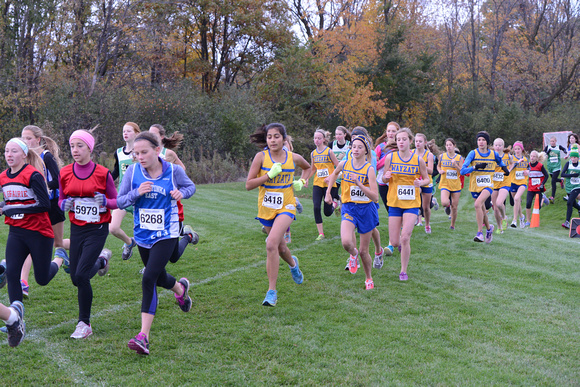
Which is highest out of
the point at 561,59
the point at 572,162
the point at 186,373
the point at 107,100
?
the point at 561,59

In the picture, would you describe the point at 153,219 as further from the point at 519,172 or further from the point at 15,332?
the point at 519,172

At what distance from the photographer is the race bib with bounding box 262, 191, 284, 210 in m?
6.14

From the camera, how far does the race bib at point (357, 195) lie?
691 cm

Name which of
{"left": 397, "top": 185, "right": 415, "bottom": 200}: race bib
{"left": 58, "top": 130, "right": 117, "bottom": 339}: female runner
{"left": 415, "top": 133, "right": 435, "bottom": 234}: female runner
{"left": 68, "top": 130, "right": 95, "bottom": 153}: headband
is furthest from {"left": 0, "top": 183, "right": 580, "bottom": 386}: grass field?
{"left": 68, "top": 130, "right": 95, "bottom": 153}: headband

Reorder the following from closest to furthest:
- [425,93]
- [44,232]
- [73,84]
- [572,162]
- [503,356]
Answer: [503,356] → [44,232] → [572,162] → [73,84] → [425,93]

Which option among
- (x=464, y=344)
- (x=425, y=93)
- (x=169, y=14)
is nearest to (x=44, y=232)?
(x=464, y=344)

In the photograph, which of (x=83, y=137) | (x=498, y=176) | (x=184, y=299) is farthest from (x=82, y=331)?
(x=498, y=176)

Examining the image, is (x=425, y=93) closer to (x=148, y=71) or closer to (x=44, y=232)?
(x=148, y=71)

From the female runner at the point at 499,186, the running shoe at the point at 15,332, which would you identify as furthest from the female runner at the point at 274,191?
the female runner at the point at 499,186

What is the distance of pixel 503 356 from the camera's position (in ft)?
15.5

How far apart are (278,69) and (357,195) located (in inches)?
1120

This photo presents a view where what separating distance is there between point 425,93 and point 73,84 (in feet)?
77.2

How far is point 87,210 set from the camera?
5.10 m

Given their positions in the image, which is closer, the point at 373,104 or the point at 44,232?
the point at 44,232
